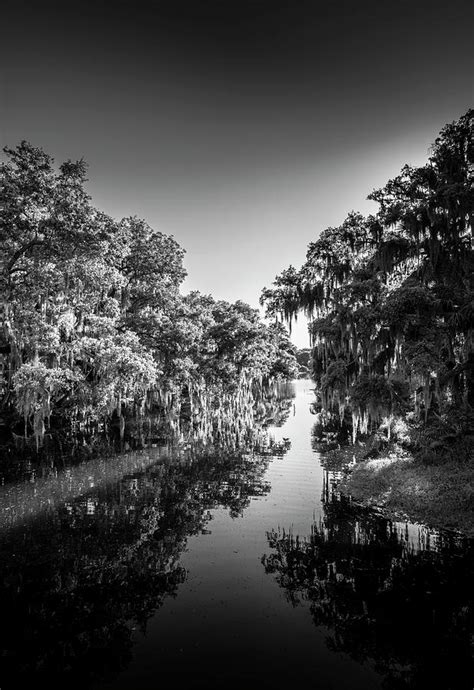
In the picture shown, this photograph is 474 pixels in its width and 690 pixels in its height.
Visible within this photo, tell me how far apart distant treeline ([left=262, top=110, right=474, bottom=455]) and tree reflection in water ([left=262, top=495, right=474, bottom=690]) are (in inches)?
195

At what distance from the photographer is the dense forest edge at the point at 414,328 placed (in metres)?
12.5

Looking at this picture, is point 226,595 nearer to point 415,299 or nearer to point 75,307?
point 415,299

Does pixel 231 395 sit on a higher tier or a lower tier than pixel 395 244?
lower

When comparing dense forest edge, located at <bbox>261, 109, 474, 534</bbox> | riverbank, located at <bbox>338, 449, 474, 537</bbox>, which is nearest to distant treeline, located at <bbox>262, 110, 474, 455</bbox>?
dense forest edge, located at <bbox>261, 109, 474, 534</bbox>

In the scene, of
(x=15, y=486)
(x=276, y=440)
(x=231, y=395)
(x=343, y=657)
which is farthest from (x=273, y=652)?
(x=231, y=395)

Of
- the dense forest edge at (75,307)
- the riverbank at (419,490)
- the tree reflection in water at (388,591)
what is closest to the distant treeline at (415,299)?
the riverbank at (419,490)

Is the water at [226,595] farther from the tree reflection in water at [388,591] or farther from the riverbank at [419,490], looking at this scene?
the riverbank at [419,490]

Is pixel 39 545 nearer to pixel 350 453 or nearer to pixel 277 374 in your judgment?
pixel 350 453

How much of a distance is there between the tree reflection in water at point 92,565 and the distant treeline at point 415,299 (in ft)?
24.9

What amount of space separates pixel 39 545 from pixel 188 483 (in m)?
8.08

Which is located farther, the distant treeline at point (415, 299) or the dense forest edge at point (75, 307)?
the dense forest edge at point (75, 307)

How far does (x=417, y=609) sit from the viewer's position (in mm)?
7824

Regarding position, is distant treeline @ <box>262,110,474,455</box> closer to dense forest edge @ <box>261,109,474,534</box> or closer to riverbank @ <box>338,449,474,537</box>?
dense forest edge @ <box>261,109,474,534</box>

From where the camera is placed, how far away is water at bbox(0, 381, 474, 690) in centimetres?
641
